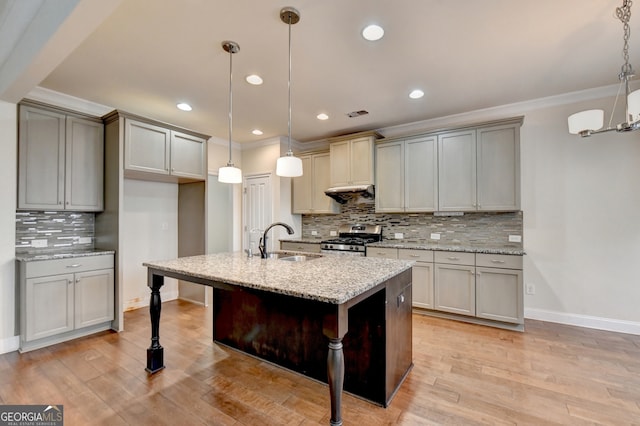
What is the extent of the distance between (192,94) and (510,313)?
438cm

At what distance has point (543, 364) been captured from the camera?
2.52 m

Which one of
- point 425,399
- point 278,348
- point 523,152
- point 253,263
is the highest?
point 523,152

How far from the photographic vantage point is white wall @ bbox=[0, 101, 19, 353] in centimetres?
274

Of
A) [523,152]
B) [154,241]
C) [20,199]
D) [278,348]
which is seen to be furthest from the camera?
[154,241]

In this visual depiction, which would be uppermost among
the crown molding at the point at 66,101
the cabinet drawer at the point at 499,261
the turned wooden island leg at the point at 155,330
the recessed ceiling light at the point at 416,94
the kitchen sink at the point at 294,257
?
the recessed ceiling light at the point at 416,94

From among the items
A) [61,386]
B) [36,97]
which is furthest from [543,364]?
[36,97]

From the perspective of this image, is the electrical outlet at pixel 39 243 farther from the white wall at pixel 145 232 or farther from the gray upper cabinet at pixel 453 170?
the gray upper cabinet at pixel 453 170

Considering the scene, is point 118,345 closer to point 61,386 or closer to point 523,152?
point 61,386

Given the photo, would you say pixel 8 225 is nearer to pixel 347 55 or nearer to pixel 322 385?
pixel 322 385

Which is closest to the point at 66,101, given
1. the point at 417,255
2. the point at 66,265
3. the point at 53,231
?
the point at 53,231

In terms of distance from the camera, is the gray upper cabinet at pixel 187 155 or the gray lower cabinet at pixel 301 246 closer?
the gray upper cabinet at pixel 187 155

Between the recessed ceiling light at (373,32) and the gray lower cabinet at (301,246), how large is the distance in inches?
119

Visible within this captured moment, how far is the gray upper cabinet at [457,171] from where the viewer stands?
3.72m

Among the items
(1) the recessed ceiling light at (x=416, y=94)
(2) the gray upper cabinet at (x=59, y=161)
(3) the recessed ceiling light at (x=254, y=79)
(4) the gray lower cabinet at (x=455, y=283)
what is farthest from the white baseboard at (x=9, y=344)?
(1) the recessed ceiling light at (x=416, y=94)
